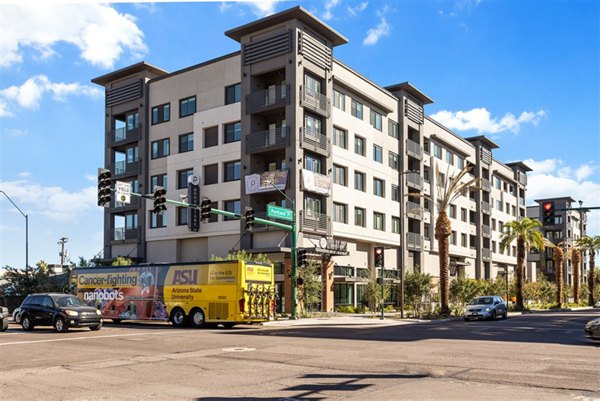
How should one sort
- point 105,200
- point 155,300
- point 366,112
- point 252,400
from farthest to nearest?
1. point 366,112
2. point 155,300
3. point 105,200
4. point 252,400

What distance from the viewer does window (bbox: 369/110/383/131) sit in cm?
5821

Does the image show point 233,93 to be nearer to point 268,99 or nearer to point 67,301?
point 268,99

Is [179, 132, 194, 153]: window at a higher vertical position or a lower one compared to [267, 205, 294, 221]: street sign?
higher

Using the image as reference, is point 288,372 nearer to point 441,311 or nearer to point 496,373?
point 496,373

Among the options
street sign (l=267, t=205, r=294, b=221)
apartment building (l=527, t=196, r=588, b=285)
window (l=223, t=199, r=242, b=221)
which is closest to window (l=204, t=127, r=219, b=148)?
window (l=223, t=199, r=242, b=221)

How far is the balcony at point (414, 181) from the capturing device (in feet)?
209

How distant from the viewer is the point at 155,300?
3347cm

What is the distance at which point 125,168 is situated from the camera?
5922 cm

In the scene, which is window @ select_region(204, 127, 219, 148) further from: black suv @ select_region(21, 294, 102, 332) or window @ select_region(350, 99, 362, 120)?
black suv @ select_region(21, 294, 102, 332)

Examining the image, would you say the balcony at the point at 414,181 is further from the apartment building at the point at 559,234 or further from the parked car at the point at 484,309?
the apartment building at the point at 559,234

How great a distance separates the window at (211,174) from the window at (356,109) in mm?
12763

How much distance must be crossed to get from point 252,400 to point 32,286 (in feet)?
155

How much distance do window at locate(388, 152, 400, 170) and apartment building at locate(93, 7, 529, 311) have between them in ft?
0.65

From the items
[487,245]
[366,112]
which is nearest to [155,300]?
[366,112]
